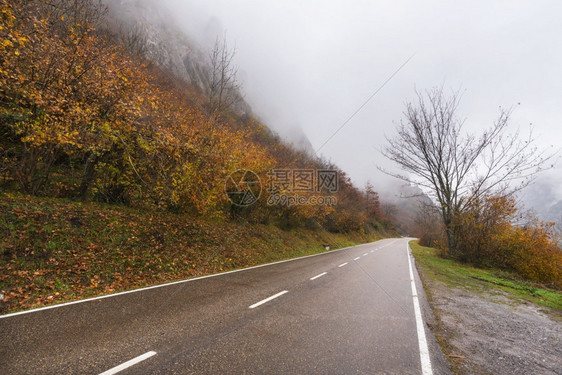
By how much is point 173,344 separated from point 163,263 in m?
5.87

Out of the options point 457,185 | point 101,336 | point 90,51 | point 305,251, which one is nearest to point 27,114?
point 90,51

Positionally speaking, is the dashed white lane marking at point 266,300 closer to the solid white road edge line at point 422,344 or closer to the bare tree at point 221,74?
the solid white road edge line at point 422,344

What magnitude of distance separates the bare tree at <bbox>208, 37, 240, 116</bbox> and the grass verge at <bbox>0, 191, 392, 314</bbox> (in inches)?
247

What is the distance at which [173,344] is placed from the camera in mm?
3473

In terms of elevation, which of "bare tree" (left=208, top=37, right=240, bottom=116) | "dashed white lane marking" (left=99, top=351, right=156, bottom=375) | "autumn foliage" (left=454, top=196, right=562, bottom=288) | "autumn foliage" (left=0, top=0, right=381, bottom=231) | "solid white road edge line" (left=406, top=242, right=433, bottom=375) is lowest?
"dashed white lane marking" (left=99, top=351, right=156, bottom=375)

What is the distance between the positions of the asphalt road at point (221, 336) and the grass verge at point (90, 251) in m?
1.35

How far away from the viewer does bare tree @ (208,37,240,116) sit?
12.6m

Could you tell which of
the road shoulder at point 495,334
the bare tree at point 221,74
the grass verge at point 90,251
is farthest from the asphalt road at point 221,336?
the bare tree at point 221,74

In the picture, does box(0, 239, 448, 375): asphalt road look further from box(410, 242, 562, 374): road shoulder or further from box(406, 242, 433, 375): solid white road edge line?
box(410, 242, 562, 374): road shoulder

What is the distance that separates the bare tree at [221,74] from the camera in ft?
41.2

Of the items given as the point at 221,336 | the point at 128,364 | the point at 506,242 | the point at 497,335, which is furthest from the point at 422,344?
the point at 506,242

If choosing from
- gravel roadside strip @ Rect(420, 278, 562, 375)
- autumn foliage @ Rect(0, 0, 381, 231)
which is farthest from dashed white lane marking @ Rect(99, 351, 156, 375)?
autumn foliage @ Rect(0, 0, 381, 231)

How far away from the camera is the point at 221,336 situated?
379cm

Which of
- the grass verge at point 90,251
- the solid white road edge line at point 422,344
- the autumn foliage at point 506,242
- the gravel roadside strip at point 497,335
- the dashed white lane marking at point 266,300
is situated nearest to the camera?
the solid white road edge line at point 422,344
